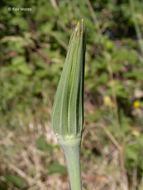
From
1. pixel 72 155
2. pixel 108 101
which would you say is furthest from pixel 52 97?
pixel 72 155

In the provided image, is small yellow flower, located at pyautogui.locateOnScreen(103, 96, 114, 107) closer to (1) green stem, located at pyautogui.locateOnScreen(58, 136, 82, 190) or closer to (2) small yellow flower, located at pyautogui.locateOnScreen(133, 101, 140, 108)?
(2) small yellow flower, located at pyautogui.locateOnScreen(133, 101, 140, 108)

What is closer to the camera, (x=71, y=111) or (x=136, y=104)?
(x=71, y=111)

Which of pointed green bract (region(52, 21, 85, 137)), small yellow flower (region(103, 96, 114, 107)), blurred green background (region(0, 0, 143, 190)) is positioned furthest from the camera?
small yellow flower (region(103, 96, 114, 107))

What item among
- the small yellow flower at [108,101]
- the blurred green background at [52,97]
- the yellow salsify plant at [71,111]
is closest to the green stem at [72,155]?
the yellow salsify plant at [71,111]

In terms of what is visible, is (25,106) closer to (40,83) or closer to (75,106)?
(40,83)

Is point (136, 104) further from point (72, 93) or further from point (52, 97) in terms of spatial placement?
point (72, 93)

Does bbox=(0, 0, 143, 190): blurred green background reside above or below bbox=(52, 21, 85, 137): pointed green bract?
below

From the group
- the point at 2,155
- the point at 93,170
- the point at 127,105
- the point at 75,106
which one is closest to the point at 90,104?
the point at 127,105

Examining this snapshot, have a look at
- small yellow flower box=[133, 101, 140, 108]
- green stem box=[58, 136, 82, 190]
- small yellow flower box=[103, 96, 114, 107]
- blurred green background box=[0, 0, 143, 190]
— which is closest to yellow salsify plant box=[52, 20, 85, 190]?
green stem box=[58, 136, 82, 190]
